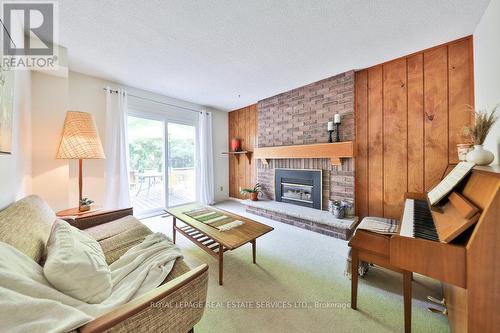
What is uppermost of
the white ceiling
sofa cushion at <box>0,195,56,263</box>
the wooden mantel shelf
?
the white ceiling

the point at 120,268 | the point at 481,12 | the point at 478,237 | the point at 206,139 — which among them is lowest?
the point at 120,268

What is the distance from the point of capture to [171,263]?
3.78ft

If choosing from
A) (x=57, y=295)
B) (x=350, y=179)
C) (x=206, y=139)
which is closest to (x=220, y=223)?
(x=57, y=295)

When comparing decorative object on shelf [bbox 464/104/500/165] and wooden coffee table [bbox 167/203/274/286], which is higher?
decorative object on shelf [bbox 464/104/500/165]

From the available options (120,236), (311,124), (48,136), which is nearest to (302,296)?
(120,236)

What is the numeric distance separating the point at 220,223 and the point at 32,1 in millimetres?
2483

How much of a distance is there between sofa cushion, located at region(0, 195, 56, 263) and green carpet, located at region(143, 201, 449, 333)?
42.3 inches

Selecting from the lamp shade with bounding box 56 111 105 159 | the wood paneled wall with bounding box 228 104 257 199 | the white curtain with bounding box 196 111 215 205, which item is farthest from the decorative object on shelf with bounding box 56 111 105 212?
the wood paneled wall with bounding box 228 104 257 199

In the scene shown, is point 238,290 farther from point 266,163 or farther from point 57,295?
point 266,163

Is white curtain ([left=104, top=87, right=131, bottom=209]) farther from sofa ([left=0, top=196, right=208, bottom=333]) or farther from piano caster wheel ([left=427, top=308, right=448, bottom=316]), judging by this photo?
piano caster wheel ([left=427, top=308, right=448, bottom=316])

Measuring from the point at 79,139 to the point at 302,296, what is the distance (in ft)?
8.96

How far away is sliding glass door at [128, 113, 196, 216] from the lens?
3.45m

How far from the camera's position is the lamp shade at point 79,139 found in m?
1.98

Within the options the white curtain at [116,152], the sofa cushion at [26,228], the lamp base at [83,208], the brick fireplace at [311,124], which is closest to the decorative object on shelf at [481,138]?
the brick fireplace at [311,124]
